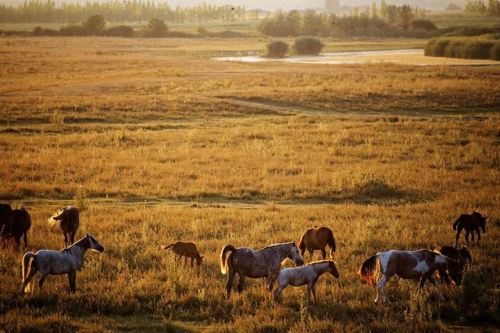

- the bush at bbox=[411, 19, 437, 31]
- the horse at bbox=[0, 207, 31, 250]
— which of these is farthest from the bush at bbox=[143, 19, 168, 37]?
the horse at bbox=[0, 207, 31, 250]

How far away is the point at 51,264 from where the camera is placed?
40.4ft

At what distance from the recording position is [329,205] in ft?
71.1

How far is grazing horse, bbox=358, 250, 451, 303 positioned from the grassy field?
0.45 meters

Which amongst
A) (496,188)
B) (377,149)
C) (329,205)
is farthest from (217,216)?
(377,149)

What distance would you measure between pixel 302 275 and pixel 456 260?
3.55m

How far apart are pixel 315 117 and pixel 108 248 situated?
1180 inches

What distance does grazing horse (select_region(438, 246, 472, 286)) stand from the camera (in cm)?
1316

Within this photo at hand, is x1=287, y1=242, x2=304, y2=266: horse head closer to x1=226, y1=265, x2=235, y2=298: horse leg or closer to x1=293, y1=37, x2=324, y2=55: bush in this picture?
x1=226, y1=265, x2=235, y2=298: horse leg

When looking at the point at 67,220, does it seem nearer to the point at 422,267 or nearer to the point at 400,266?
the point at 400,266

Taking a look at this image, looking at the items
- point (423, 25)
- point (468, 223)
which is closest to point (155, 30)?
point (423, 25)

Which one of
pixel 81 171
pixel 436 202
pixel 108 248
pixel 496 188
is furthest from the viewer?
A: pixel 81 171

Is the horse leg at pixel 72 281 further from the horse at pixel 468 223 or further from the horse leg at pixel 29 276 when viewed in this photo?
the horse at pixel 468 223

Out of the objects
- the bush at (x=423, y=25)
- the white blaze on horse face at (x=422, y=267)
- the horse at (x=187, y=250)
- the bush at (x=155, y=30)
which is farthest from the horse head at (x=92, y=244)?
the bush at (x=423, y=25)

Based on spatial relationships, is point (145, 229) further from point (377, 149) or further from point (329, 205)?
point (377, 149)
